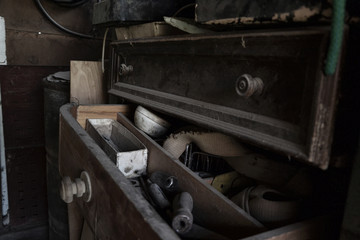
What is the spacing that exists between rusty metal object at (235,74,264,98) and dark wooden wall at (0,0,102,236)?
1651mm

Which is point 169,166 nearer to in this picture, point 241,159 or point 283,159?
point 241,159

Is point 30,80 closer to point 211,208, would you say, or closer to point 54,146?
point 54,146

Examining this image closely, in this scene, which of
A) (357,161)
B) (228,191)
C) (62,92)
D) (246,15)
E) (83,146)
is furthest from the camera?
(62,92)

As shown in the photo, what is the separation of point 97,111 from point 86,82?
0.94 feet

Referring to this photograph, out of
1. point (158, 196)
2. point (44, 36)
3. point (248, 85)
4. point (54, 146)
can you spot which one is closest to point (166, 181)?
point (158, 196)

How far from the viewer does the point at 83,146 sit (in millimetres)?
734

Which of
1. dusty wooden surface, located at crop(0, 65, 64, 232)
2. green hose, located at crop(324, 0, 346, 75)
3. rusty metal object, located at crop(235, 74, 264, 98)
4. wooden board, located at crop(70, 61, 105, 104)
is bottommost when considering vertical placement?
dusty wooden surface, located at crop(0, 65, 64, 232)

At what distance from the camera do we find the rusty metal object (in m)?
0.55

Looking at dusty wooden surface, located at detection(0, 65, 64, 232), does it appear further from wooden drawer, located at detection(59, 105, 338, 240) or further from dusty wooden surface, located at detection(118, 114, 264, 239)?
dusty wooden surface, located at detection(118, 114, 264, 239)

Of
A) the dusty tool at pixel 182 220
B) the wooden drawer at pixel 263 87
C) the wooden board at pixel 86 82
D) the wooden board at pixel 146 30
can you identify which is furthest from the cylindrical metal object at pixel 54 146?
the dusty tool at pixel 182 220

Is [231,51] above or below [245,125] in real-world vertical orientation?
above

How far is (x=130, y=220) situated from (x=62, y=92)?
47.7 inches

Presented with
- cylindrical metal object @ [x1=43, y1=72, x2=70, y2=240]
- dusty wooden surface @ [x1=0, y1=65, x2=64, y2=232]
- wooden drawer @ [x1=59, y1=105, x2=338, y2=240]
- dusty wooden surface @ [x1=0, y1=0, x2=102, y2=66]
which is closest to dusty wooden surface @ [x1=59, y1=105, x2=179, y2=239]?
wooden drawer @ [x1=59, y1=105, x2=338, y2=240]

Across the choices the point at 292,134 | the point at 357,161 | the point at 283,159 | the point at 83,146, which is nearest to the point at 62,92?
the point at 83,146
